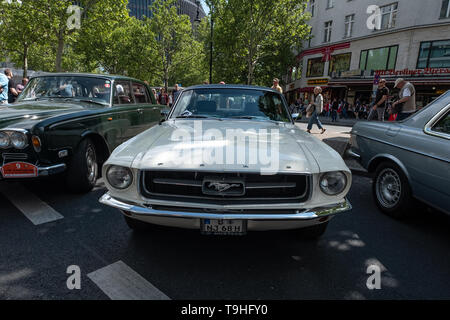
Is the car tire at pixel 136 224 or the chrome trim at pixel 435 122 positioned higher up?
the chrome trim at pixel 435 122

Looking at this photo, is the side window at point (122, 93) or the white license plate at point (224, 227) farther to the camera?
the side window at point (122, 93)

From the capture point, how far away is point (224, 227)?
216 cm

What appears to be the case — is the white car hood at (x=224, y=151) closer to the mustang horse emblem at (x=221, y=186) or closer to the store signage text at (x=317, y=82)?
the mustang horse emblem at (x=221, y=186)

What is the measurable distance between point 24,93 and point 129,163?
4007 millimetres

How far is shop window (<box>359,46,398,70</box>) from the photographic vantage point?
2427 centimetres

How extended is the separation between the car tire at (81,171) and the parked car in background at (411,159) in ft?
13.6

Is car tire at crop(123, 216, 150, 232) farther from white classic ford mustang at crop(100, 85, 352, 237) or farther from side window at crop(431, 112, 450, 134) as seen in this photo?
side window at crop(431, 112, 450, 134)

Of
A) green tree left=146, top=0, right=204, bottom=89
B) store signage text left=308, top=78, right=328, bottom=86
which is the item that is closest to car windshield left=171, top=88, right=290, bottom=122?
store signage text left=308, top=78, right=328, bottom=86

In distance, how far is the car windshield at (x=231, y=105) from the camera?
3520 mm

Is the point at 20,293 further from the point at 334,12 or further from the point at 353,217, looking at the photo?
the point at 334,12

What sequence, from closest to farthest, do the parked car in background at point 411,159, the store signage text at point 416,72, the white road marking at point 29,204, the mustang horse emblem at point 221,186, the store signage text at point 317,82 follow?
the mustang horse emblem at point 221,186
the parked car in background at point 411,159
the white road marking at point 29,204
the store signage text at point 416,72
the store signage text at point 317,82

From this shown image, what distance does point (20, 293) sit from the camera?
6.72ft

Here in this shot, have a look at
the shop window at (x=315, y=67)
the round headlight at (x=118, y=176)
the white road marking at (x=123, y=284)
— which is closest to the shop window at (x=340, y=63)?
the shop window at (x=315, y=67)

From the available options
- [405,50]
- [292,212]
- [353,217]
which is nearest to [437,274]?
[353,217]
